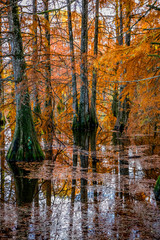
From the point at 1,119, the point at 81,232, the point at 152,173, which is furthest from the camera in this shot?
the point at 1,119

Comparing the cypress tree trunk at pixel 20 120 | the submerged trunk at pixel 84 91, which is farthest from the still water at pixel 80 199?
the submerged trunk at pixel 84 91

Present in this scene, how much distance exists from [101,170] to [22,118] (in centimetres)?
267

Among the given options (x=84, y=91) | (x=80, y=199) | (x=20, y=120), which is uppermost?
(x=84, y=91)

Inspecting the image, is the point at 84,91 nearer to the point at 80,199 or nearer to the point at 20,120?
the point at 20,120

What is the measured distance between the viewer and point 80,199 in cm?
362

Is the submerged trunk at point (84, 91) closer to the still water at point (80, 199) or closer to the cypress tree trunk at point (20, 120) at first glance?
the cypress tree trunk at point (20, 120)

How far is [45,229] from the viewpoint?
2.70 meters

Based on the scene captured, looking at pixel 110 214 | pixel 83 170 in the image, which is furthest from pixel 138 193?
pixel 83 170

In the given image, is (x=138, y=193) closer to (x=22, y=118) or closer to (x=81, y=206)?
(x=81, y=206)

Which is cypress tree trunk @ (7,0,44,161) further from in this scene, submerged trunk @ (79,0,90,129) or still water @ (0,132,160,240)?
submerged trunk @ (79,0,90,129)

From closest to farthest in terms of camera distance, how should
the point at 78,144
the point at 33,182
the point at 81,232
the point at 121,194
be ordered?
1. the point at 81,232
2. the point at 121,194
3. the point at 33,182
4. the point at 78,144

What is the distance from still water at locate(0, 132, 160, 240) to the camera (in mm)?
2686

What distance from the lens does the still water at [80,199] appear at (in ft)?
8.81

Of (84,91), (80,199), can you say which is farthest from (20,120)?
(84,91)
